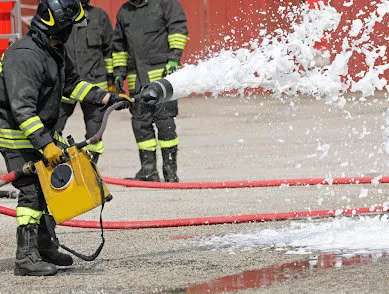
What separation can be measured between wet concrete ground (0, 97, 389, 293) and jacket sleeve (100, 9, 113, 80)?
1038 mm

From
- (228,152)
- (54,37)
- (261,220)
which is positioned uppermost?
(54,37)

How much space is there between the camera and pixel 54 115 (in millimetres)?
6070

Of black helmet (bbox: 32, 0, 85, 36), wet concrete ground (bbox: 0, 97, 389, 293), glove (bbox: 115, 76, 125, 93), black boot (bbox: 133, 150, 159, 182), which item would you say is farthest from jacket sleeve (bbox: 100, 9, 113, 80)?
black helmet (bbox: 32, 0, 85, 36)

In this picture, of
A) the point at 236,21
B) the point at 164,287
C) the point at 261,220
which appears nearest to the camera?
the point at 164,287

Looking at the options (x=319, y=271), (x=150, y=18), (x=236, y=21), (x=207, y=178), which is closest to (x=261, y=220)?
(x=319, y=271)

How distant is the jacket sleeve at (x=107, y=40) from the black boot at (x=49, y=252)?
14.3 feet

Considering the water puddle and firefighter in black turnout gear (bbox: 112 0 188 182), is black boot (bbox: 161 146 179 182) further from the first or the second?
the water puddle

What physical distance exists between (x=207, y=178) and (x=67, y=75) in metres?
3.71

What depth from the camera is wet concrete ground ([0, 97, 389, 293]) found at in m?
5.54

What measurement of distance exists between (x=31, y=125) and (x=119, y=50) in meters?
4.60

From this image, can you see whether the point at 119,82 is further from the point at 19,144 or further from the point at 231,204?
the point at 19,144

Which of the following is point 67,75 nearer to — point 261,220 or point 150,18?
point 261,220

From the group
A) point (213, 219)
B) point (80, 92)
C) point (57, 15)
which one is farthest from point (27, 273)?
point (213, 219)

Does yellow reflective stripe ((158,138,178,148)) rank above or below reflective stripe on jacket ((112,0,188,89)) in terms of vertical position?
below
